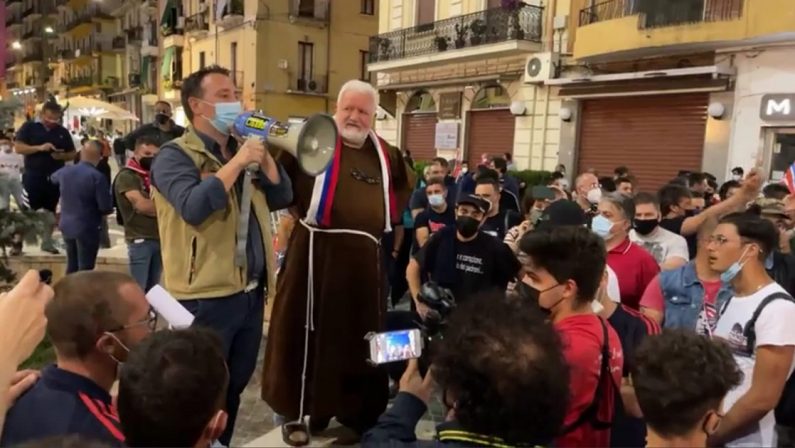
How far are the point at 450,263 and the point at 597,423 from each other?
215cm

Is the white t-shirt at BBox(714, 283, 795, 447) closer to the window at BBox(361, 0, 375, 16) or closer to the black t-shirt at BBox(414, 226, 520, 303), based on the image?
the black t-shirt at BBox(414, 226, 520, 303)

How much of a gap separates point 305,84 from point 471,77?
1195 centimetres

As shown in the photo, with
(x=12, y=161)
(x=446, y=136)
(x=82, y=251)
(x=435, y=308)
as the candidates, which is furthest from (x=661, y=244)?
(x=446, y=136)

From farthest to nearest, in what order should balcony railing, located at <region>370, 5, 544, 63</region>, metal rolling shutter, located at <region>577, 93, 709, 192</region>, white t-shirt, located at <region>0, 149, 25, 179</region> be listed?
1. balcony railing, located at <region>370, 5, 544, 63</region>
2. metal rolling shutter, located at <region>577, 93, 709, 192</region>
3. white t-shirt, located at <region>0, 149, 25, 179</region>

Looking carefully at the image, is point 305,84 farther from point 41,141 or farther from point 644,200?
point 644,200

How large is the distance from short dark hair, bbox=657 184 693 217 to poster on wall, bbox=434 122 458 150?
12.5m

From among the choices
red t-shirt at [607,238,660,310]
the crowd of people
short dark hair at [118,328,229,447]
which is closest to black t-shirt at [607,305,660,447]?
the crowd of people

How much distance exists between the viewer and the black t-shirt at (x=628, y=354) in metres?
2.34

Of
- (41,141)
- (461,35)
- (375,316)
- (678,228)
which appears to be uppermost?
(461,35)

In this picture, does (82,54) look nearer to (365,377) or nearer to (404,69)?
(404,69)

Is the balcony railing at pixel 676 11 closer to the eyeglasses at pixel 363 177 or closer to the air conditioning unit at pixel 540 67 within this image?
the air conditioning unit at pixel 540 67

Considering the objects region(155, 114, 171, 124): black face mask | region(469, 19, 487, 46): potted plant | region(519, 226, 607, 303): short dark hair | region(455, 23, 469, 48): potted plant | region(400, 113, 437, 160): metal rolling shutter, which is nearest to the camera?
region(519, 226, 607, 303): short dark hair

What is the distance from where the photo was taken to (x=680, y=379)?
176cm

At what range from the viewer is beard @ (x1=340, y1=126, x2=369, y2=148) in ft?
11.4
